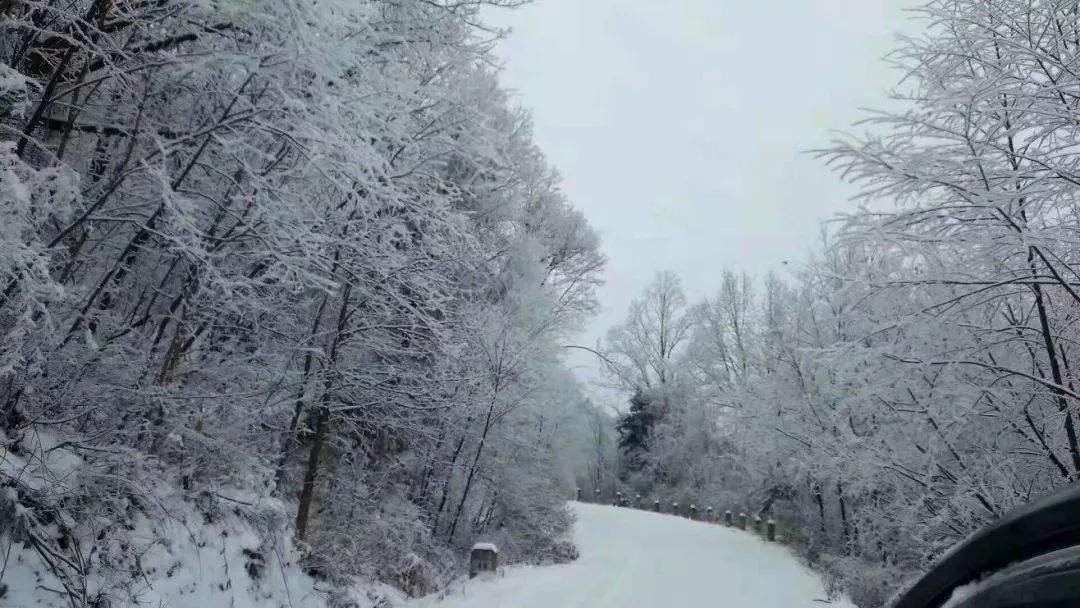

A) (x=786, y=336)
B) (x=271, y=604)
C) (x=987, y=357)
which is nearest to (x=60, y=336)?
(x=271, y=604)

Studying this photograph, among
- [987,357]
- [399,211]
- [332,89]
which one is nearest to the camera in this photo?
[332,89]

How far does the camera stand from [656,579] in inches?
448

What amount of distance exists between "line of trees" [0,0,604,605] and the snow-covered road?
1.35m

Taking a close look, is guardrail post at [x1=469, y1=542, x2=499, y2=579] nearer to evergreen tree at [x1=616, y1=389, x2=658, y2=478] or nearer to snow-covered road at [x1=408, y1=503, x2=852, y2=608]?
snow-covered road at [x1=408, y1=503, x2=852, y2=608]

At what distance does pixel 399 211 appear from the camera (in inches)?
318

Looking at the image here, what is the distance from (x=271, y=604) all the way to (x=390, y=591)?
244 cm

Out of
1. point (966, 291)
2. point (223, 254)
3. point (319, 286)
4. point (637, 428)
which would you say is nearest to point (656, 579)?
point (966, 291)

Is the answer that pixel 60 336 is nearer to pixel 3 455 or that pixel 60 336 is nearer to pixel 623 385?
pixel 3 455

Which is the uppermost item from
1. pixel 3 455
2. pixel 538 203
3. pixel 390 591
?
pixel 538 203

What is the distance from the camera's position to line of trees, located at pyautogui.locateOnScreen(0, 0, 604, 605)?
4.24m

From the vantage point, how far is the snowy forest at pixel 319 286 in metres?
4.34

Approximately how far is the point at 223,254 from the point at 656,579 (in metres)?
9.55

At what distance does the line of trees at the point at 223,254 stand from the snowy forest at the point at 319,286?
40mm

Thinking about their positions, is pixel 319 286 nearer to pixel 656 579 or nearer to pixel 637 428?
pixel 656 579
